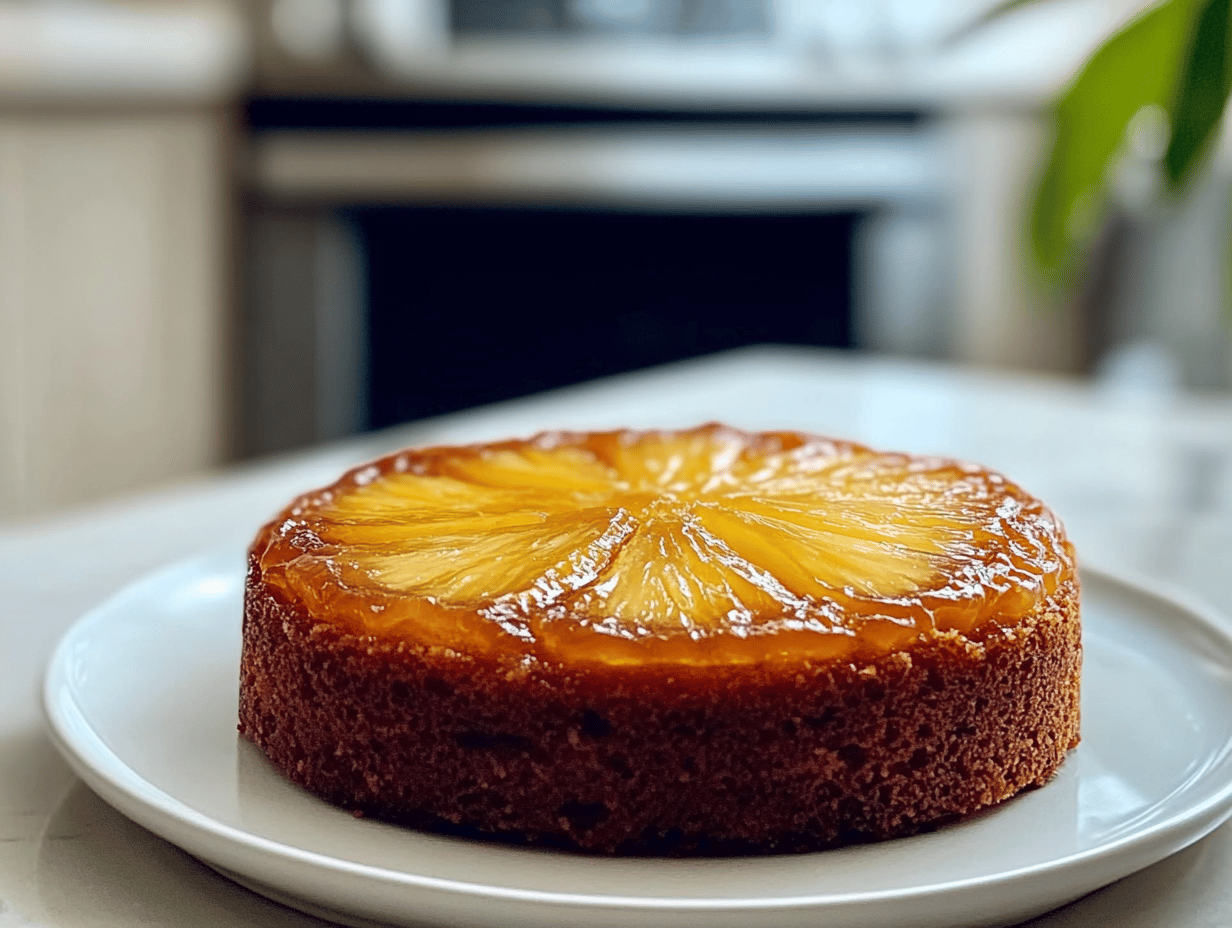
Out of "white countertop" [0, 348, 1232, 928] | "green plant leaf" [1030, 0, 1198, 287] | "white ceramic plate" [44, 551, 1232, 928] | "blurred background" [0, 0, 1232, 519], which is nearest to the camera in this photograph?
"white ceramic plate" [44, 551, 1232, 928]

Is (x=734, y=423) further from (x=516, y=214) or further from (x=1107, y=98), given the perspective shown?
(x=516, y=214)

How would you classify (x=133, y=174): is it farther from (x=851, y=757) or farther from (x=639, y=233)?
(x=851, y=757)

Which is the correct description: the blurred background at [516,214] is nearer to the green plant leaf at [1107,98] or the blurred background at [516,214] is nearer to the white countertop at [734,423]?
the white countertop at [734,423]

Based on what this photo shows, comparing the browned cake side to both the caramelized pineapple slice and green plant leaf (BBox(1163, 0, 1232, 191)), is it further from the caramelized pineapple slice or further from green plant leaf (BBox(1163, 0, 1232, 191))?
green plant leaf (BBox(1163, 0, 1232, 191))

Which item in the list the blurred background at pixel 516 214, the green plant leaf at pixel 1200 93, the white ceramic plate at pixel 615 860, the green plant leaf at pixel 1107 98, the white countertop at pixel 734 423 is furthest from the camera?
the blurred background at pixel 516 214

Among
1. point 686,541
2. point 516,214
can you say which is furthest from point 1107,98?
point 516,214

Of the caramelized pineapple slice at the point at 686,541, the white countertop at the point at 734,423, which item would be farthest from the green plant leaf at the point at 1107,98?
the caramelized pineapple slice at the point at 686,541

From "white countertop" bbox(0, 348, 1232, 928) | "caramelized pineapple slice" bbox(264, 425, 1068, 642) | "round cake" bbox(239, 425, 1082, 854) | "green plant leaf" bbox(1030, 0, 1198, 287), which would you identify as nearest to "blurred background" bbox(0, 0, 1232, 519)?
"white countertop" bbox(0, 348, 1232, 928)
